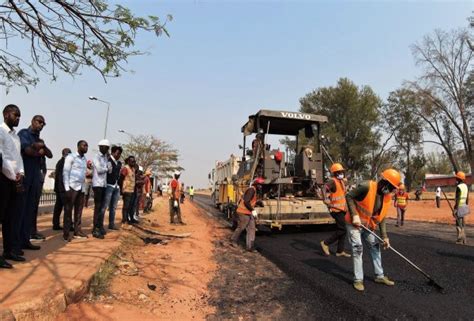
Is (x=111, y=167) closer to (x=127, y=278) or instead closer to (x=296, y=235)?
(x=127, y=278)

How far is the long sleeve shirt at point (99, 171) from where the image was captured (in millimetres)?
7801

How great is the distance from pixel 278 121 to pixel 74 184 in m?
6.00

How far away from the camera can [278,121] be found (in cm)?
1138

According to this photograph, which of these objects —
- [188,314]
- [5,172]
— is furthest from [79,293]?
[5,172]

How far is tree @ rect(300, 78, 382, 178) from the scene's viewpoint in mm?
41531

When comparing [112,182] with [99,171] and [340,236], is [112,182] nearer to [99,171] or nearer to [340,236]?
[99,171]

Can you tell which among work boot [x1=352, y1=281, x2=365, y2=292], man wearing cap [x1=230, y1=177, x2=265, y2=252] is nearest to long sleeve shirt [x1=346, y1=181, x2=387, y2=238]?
work boot [x1=352, y1=281, x2=365, y2=292]

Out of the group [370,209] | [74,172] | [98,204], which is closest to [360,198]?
[370,209]

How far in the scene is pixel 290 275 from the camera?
6473mm

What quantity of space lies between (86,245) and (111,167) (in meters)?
1.95

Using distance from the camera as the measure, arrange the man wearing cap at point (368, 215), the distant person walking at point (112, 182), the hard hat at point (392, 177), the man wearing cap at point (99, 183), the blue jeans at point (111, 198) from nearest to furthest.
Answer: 1. the hard hat at point (392, 177)
2. the man wearing cap at point (368, 215)
3. the man wearing cap at point (99, 183)
4. the blue jeans at point (111, 198)
5. the distant person walking at point (112, 182)

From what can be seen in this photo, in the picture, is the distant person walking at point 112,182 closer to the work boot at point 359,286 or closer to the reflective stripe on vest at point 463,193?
the work boot at point 359,286

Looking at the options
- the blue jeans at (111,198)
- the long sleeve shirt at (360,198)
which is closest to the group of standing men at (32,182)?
the blue jeans at (111,198)

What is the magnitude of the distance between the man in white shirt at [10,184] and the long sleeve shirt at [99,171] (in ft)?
8.27
